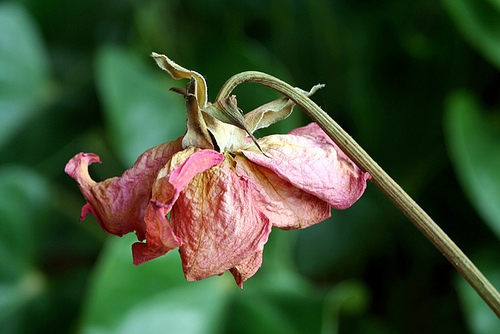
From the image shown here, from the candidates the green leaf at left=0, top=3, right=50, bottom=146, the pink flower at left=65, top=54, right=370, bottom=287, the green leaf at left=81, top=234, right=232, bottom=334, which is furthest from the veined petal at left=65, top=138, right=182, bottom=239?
the green leaf at left=0, top=3, right=50, bottom=146

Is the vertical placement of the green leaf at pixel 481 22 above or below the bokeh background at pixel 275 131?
above

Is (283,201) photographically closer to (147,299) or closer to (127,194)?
(127,194)

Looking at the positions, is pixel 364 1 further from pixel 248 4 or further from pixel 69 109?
pixel 69 109

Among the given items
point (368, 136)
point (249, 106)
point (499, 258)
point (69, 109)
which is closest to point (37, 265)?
point (69, 109)

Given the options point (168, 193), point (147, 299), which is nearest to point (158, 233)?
point (168, 193)

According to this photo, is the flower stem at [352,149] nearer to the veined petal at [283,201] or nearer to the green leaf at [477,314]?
the veined petal at [283,201]

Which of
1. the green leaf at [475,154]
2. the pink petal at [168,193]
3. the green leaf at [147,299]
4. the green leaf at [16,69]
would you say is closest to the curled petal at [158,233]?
the pink petal at [168,193]
